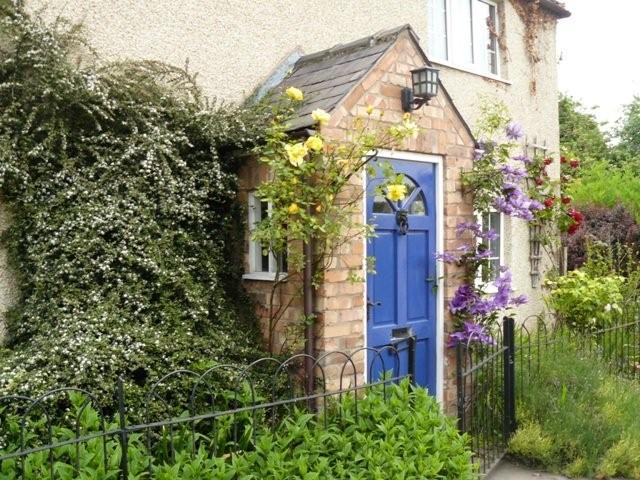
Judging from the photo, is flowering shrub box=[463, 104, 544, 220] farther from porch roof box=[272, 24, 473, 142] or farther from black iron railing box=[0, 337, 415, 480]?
black iron railing box=[0, 337, 415, 480]

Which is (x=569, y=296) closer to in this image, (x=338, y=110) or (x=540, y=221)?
(x=540, y=221)

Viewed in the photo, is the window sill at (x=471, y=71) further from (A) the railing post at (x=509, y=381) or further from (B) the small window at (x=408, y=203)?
(A) the railing post at (x=509, y=381)

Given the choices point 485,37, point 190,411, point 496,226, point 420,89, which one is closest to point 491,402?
point 420,89

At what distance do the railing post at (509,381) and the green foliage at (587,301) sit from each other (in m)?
3.50

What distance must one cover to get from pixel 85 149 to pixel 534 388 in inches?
174

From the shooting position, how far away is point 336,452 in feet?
13.4

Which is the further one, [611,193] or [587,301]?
[611,193]

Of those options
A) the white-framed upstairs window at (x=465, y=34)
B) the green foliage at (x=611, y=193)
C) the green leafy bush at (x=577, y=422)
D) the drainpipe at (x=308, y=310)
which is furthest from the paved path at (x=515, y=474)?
the green foliage at (x=611, y=193)

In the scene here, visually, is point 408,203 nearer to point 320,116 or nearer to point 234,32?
point 320,116

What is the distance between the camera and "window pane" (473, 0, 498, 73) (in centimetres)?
973

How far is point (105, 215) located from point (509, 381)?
3.63 meters

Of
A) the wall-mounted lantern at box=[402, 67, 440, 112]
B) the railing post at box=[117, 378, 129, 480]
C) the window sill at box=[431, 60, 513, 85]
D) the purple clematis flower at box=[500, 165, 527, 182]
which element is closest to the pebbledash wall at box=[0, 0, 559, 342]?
the window sill at box=[431, 60, 513, 85]

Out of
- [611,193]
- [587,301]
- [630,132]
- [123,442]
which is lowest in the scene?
[123,442]

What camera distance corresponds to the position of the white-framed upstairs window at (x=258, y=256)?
5.71m
